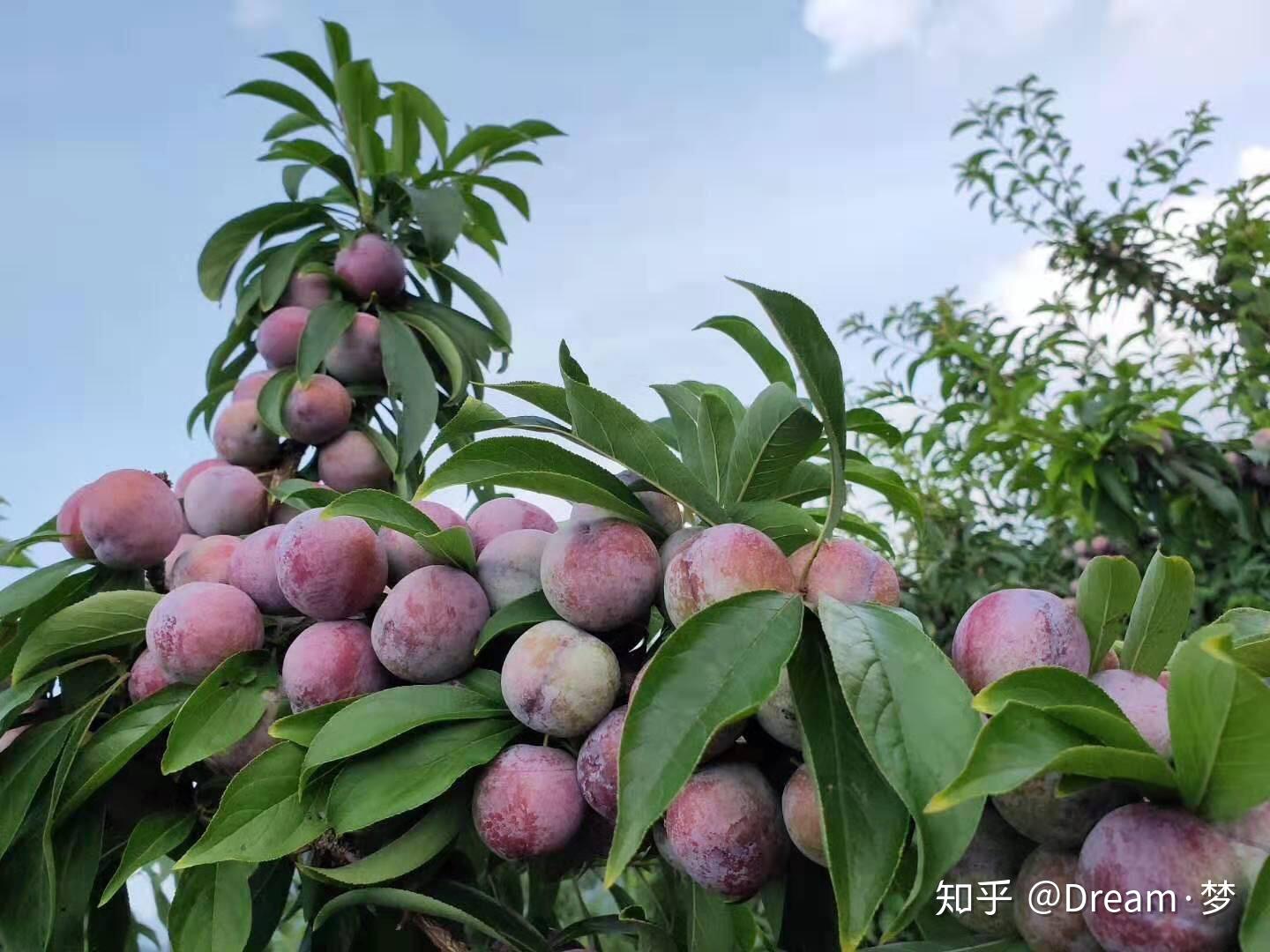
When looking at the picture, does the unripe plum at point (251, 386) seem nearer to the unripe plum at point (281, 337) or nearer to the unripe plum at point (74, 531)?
the unripe plum at point (281, 337)

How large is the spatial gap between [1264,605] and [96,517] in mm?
2100

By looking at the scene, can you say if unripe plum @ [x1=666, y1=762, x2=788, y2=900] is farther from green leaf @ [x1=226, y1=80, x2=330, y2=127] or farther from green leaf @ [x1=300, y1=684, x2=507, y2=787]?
green leaf @ [x1=226, y1=80, x2=330, y2=127]

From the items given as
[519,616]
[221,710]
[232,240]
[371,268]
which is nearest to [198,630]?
[221,710]

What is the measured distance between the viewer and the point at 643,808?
1.42 feet

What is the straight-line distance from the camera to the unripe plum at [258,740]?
2.44 feet

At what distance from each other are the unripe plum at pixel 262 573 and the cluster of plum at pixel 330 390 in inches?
17.2

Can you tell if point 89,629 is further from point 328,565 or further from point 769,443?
point 769,443

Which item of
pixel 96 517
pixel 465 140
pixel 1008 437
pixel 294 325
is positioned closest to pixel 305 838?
pixel 96 517

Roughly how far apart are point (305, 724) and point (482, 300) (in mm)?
1110

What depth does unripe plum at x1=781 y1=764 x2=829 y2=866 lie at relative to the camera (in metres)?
0.51

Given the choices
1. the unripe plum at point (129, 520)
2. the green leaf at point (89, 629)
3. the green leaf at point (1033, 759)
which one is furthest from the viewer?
the unripe plum at point (129, 520)

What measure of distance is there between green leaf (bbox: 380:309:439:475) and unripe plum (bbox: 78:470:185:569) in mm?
303

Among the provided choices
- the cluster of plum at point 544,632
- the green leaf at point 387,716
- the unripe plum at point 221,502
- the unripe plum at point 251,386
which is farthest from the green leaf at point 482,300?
the green leaf at point 387,716

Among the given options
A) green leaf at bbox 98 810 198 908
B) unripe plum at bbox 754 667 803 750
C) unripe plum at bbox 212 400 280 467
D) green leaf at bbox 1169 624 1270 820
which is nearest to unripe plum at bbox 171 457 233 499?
unripe plum at bbox 212 400 280 467
